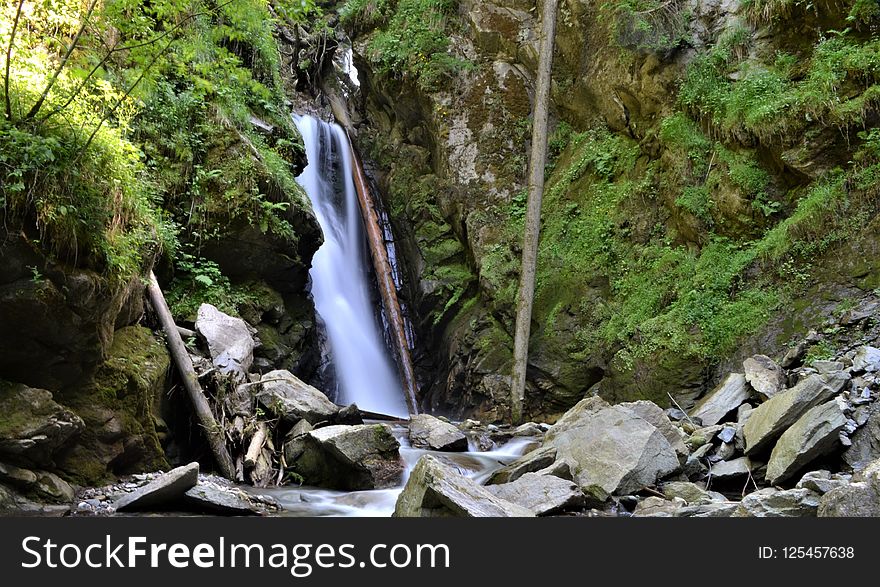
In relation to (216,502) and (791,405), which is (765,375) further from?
(216,502)

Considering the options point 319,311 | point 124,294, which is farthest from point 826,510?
point 319,311

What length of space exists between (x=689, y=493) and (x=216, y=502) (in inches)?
171

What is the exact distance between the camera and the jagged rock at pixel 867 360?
604 centimetres

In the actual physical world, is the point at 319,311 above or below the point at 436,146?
below

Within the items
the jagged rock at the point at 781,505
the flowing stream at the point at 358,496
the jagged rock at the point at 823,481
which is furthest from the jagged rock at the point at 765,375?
the flowing stream at the point at 358,496

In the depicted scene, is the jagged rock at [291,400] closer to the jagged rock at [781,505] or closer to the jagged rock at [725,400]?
the jagged rock at [725,400]

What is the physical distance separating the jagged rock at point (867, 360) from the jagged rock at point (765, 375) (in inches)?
34.7

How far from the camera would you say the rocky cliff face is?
8.77 meters

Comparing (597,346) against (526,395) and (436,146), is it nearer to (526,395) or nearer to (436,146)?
(526,395)

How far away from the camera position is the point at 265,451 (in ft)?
24.3

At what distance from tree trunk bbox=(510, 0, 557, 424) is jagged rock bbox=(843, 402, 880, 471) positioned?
6.65 m

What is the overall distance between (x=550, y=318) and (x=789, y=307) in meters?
4.65

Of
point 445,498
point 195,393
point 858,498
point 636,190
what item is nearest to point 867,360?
point 858,498

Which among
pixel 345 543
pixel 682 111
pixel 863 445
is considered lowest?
pixel 863 445
